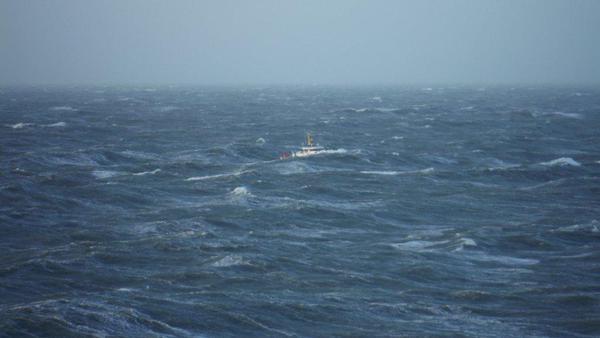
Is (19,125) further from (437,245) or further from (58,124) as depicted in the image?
(437,245)

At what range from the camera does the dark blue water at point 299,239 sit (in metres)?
33.5

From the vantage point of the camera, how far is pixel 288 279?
3909cm

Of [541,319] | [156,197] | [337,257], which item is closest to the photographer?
[541,319]

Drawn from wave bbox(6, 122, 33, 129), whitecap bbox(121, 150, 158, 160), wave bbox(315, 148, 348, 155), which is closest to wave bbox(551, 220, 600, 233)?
wave bbox(315, 148, 348, 155)

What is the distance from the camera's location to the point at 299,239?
47875 millimetres

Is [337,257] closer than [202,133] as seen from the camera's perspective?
Yes

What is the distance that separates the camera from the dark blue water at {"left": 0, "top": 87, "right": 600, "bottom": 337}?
110ft

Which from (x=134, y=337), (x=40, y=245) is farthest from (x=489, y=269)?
(x=40, y=245)

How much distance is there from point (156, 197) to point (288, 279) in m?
25.1

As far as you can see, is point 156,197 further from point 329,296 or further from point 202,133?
point 202,133

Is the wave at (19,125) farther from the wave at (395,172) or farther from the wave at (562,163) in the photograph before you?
the wave at (562,163)

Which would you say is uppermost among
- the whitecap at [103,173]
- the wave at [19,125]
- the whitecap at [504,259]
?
the wave at [19,125]

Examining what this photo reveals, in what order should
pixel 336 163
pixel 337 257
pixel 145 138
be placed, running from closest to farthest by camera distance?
pixel 337 257
pixel 336 163
pixel 145 138

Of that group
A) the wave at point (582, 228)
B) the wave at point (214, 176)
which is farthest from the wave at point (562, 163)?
the wave at point (214, 176)
